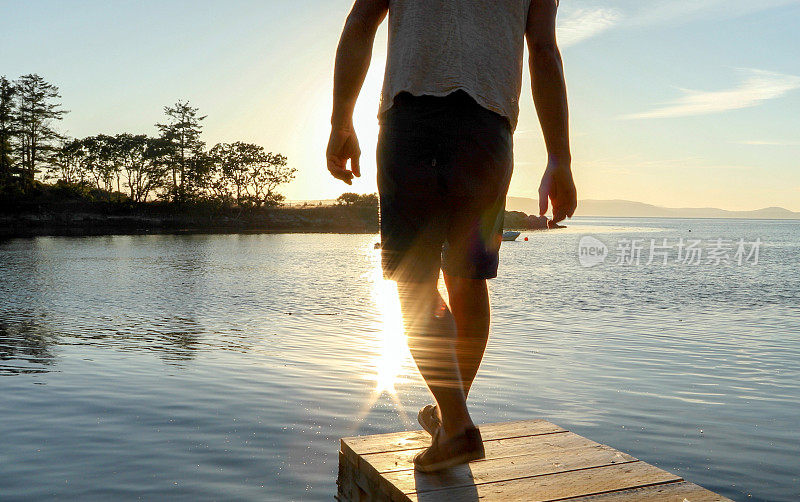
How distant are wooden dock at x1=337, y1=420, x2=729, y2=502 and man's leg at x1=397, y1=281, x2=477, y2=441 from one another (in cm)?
19

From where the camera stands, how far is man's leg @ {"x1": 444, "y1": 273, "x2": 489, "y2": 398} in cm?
243

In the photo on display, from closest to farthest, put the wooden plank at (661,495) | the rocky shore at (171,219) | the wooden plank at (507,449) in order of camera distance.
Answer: the wooden plank at (661,495), the wooden plank at (507,449), the rocky shore at (171,219)

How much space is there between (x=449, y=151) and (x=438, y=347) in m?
0.66

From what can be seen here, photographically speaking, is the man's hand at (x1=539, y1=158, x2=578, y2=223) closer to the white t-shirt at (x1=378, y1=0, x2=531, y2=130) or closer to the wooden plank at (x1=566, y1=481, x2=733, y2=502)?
the white t-shirt at (x1=378, y1=0, x2=531, y2=130)

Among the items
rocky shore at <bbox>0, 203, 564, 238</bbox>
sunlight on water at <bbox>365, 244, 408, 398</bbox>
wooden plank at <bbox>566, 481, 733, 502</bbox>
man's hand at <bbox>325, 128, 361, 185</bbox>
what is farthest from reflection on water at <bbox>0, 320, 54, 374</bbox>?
rocky shore at <bbox>0, 203, 564, 238</bbox>

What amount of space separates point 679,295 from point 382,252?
57.6ft

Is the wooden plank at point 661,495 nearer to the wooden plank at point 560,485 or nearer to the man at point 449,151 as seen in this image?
the wooden plank at point 560,485

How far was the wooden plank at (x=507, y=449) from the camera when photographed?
8.29 ft

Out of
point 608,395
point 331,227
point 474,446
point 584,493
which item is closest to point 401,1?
point 474,446

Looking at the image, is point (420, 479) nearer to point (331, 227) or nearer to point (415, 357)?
point (415, 357)

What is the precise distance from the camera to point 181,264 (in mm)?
27094

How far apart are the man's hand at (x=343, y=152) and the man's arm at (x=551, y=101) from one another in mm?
631

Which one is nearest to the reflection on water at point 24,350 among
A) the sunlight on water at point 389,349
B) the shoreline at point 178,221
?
the sunlight on water at point 389,349

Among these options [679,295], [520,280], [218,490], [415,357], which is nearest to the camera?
[415,357]
